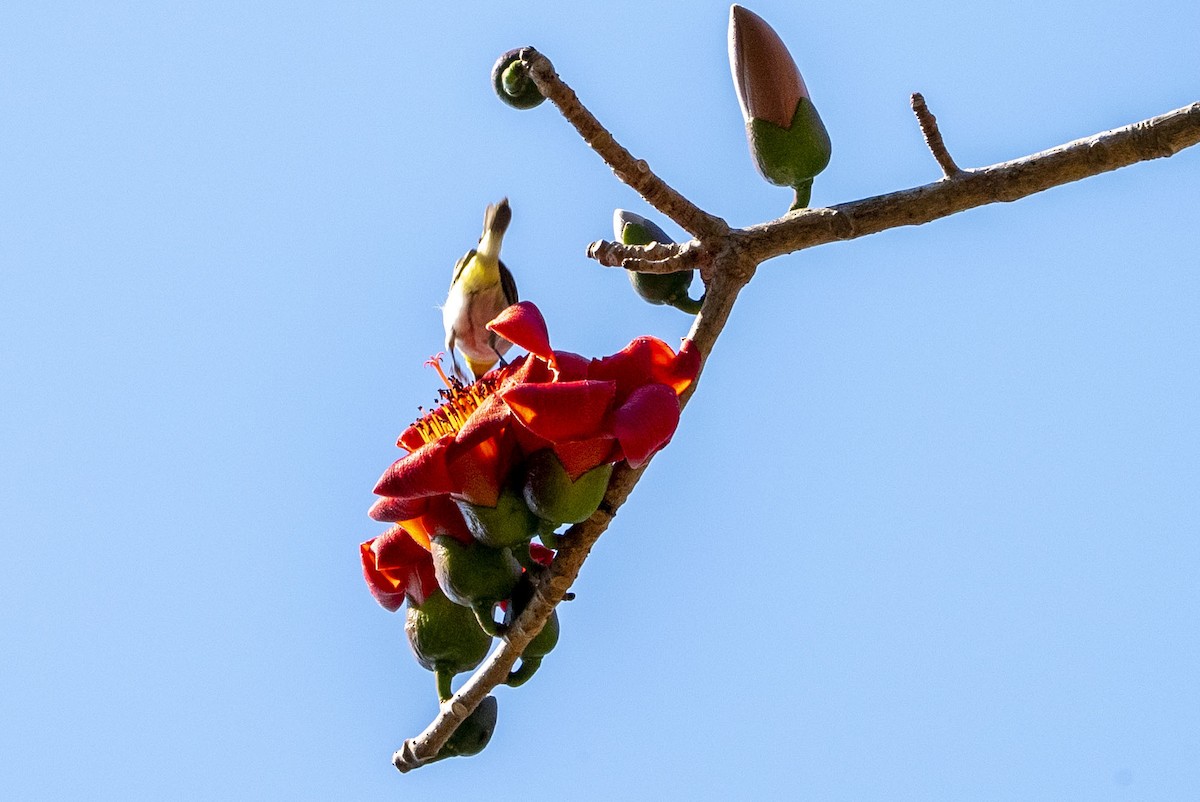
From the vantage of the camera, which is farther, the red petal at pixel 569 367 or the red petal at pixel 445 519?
the red petal at pixel 445 519

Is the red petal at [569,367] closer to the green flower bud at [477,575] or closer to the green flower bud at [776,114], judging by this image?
the green flower bud at [477,575]

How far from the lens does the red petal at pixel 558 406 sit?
6.15ft

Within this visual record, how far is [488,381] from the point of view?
87.1 inches

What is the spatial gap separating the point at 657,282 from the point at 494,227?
1.97 m

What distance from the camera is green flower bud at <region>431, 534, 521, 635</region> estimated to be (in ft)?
6.67

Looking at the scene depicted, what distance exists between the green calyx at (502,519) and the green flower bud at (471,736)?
1.03 ft

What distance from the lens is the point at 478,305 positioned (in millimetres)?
3613

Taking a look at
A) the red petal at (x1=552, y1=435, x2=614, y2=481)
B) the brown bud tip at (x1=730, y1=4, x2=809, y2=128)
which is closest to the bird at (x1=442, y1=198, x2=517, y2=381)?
the brown bud tip at (x1=730, y1=4, x2=809, y2=128)

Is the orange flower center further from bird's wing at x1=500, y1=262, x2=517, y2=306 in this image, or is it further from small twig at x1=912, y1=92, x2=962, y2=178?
bird's wing at x1=500, y1=262, x2=517, y2=306

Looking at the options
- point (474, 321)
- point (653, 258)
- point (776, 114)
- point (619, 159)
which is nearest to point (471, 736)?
point (653, 258)

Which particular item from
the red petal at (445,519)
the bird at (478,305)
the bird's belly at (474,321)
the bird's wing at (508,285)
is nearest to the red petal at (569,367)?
the red petal at (445,519)

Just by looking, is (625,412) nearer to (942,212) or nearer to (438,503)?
(438,503)

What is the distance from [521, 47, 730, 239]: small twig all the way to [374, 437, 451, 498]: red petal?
0.62 metres

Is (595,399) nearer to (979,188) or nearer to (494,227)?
(979,188)
